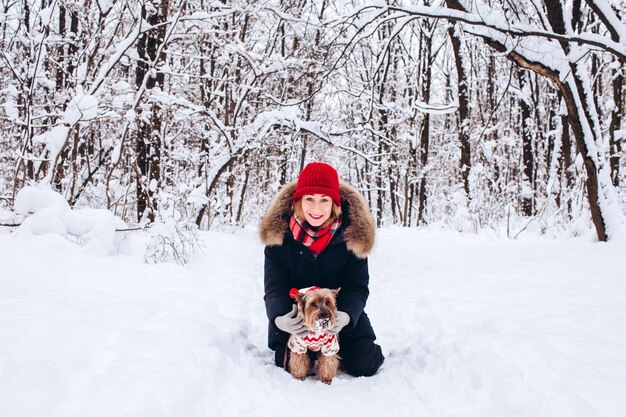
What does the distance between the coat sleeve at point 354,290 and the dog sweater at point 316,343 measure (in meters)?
0.17

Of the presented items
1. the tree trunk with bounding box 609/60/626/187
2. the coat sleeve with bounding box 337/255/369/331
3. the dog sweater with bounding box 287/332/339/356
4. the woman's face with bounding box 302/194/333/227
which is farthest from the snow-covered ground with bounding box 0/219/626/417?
the tree trunk with bounding box 609/60/626/187

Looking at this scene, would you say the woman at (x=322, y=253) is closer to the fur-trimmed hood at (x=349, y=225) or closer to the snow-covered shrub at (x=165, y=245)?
the fur-trimmed hood at (x=349, y=225)

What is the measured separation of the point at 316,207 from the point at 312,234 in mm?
213

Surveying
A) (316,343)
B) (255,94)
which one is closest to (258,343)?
(316,343)

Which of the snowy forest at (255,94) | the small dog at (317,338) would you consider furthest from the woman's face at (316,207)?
the snowy forest at (255,94)

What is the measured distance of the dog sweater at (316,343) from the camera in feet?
8.70

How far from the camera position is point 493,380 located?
2.22 meters

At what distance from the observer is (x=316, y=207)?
8.98 ft

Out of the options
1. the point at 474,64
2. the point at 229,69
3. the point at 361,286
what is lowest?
the point at 361,286

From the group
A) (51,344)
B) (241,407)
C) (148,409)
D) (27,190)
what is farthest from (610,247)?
(27,190)

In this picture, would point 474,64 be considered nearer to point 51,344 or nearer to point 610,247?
point 610,247

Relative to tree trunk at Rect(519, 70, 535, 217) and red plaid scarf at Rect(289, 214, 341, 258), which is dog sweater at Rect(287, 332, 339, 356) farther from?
tree trunk at Rect(519, 70, 535, 217)

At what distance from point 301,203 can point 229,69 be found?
8477 mm

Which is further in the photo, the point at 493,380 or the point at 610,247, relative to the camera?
the point at 610,247
